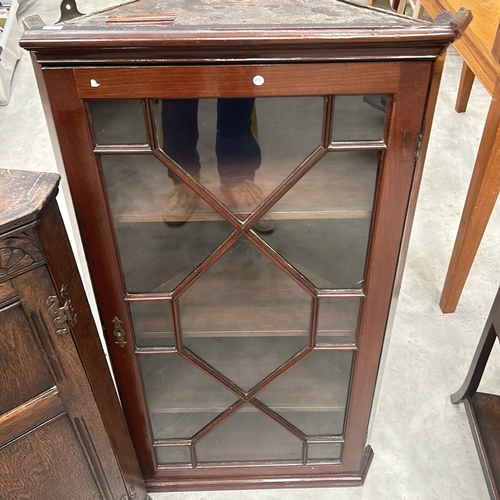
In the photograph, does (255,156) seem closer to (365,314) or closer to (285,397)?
(365,314)

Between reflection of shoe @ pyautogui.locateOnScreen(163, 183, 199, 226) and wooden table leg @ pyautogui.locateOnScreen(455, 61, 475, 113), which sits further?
wooden table leg @ pyautogui.locateOnScreen(455, 61, 475, 113)

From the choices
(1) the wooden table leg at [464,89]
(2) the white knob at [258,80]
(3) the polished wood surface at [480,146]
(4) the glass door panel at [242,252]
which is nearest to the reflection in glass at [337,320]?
(4) the glass door panel at [242,252]

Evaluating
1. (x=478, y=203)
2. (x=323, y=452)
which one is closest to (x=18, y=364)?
(x=323, y=452)

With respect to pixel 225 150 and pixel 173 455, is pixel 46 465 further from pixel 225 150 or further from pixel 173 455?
pixel 225 150

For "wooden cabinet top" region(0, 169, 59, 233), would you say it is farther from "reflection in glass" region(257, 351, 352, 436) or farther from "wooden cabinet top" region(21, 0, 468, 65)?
"reflection in glass" region(257, 351, 352, 436)

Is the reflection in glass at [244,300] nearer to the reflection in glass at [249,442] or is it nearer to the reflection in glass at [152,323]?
the reflection in glass at [152,323]

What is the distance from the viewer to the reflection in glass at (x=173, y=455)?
3.71 ft

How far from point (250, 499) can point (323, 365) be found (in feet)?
1.35

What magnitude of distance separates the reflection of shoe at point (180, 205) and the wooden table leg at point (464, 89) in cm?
192

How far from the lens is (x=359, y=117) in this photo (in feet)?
2.18

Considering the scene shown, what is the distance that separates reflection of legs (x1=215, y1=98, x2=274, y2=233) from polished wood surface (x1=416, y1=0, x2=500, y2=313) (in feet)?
2.51

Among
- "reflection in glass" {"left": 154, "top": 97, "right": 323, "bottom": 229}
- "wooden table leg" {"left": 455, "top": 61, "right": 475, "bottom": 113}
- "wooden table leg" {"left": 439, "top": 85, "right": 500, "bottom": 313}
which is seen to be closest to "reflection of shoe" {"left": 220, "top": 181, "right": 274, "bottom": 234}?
"reflection in glass" {"left": 154, "top": 97, "right": 323, "bottom": 229}

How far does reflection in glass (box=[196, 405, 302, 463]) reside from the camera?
1.13m

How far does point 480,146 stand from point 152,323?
0.94 m
